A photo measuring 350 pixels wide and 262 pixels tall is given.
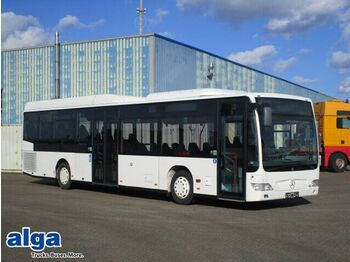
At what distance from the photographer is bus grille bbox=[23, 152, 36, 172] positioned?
19188 millimetres

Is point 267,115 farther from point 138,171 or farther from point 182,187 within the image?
point 138,171

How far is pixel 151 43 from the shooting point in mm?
25562

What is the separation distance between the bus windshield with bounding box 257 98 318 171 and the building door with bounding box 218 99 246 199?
49cm

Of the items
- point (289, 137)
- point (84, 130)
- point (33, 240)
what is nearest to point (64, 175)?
point (84, 130)

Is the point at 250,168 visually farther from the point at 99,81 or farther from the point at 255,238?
the point at 99,81

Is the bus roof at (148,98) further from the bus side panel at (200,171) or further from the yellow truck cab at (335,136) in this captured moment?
the yellow truck cab at (335,136)

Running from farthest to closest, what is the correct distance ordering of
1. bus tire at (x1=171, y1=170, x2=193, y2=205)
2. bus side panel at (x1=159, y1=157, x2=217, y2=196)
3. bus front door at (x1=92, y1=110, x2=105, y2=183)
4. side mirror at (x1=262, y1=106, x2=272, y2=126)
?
1. bus front door at (x1=92, y1=110, x2=105, y2=183)
2. bus tire at (x1=171, y1=170, x2=193, y2=205)
3. bus side panel at (x1=159, y1=157, x2=217, y2=196)
4. side mirror at (x1=262, y1=106, x2=272, y2=126)

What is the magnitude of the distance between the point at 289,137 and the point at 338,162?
14046 millimetres

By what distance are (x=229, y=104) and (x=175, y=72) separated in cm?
1518

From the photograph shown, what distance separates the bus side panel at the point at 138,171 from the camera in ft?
47.1

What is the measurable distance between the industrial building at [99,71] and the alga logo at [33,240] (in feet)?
55.5

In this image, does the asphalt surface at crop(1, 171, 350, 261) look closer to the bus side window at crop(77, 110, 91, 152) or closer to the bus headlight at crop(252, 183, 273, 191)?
the bus headlight at crop(252, 183, 273, 191)

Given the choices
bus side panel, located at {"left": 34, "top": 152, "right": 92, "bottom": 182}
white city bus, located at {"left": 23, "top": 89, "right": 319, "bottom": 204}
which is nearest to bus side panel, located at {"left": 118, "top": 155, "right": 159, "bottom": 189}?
white city bus, located at {"left": 23, "top": 89, "right": 319, "bottom": 204}

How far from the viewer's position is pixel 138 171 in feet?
48.7
